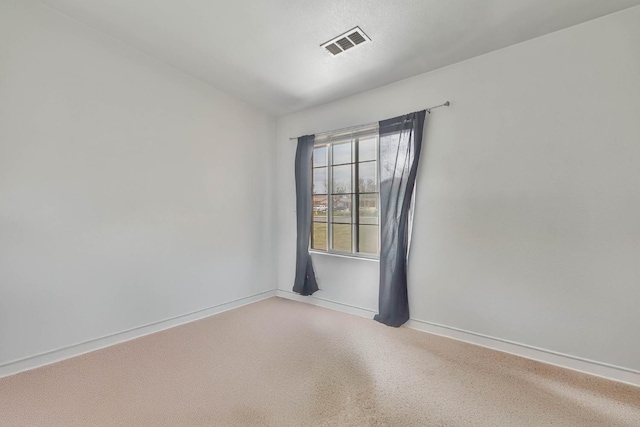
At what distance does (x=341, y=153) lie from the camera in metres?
3.26

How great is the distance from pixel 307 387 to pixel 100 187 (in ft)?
7.58

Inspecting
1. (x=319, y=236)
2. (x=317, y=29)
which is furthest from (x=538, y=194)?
(x=319, y=236)

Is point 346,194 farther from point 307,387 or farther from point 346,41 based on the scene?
point 307,387

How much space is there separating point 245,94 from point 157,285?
2.34m

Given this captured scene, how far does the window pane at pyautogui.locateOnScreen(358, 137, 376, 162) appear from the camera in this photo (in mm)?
3008

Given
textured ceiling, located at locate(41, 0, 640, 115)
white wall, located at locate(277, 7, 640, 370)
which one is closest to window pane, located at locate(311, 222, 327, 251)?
white wall, located at locate(277, 7, 640, 370)

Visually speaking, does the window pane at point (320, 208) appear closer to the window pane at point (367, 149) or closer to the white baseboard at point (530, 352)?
the window pane at point (367, 149)

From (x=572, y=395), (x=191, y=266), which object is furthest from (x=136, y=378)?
(x=572, y=395)

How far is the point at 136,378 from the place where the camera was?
5.88ft

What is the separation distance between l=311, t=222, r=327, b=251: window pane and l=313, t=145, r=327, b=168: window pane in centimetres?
80

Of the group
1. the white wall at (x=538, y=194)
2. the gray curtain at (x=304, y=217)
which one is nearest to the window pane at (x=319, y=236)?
the gray curtain at (x=304, y=217)

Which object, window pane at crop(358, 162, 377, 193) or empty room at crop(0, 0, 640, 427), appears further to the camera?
window pane at crop(358, 162, 377, 193)

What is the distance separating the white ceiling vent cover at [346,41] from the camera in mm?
2037

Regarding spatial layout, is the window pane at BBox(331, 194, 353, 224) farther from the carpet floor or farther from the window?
the carpet floor
